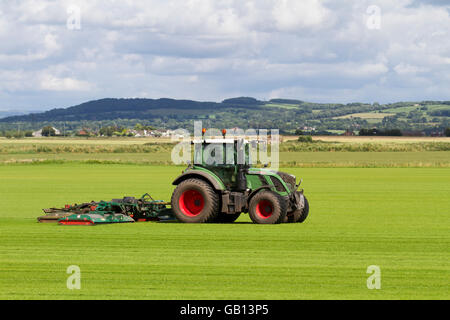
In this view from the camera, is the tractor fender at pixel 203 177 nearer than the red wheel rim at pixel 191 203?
Yes

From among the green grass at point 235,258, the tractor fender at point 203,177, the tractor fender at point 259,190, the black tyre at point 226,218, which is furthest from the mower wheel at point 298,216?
the tractor fender at point 203,177

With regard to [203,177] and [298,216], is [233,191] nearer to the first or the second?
[203,177]

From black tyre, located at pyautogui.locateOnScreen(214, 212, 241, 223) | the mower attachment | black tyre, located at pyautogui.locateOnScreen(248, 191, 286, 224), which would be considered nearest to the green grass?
black tyre, located at pyautogui.locateOnScreen(248, 191, 286, 224)

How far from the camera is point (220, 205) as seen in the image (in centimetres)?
1998

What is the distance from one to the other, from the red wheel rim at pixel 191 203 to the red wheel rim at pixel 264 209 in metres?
1.53

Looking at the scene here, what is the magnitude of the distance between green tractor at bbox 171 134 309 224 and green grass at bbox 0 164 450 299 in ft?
1.63

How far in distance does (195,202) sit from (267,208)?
1981mm

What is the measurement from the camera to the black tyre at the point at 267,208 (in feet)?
63.4

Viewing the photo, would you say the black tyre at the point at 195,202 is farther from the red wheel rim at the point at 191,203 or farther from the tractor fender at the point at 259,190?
the tractor fender at the point at 259,190

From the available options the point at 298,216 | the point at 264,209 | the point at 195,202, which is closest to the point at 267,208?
the point at 264,209

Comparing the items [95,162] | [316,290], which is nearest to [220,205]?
[316,290]

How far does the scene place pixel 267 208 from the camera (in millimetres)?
19719
